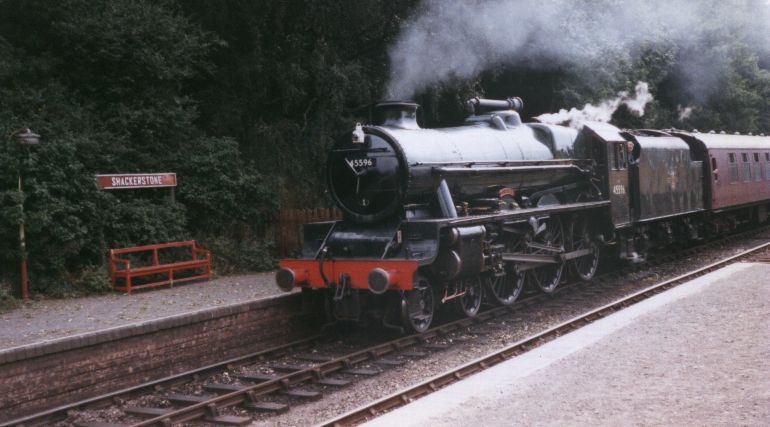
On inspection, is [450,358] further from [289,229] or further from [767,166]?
[767,166]

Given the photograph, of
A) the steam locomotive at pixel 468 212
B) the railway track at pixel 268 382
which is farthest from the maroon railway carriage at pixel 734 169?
the railway track at pixel 268 382

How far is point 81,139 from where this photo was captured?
13000mm

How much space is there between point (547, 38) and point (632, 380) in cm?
1652

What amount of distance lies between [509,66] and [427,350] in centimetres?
1530

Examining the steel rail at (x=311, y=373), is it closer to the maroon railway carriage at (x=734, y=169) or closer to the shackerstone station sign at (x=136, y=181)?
the shackerstone station sign at (x=136, y=181)

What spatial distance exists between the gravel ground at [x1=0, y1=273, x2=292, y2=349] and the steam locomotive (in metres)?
1.99

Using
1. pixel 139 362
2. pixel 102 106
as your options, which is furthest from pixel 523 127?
pixel 102 106

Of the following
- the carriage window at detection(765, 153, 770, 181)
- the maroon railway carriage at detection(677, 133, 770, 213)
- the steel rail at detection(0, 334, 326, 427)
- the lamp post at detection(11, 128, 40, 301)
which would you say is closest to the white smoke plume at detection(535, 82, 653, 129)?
the maroon railway carriage at detection(677, 133, 770, 213)

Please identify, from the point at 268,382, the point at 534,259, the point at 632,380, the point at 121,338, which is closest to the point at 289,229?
the point at 534,259

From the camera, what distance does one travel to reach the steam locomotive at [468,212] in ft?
31.7

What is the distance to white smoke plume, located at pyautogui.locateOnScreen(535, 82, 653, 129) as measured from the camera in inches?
560

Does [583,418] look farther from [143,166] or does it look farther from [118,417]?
[143,166]

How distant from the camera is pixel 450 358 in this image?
908 centimetres

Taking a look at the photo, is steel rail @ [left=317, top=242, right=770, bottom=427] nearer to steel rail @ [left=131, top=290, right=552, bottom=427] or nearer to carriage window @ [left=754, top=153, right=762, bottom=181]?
steel rail @ [left=131, top=290, right=552, bottom=427]
